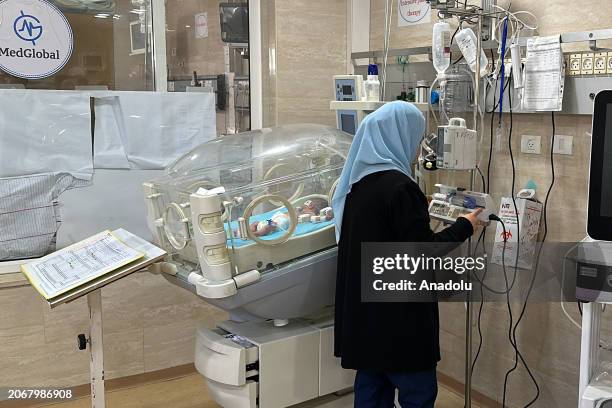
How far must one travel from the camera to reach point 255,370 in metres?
2.49

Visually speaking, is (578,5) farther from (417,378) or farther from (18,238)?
(18,238)

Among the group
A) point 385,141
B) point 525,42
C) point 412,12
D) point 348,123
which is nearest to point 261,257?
point 385,141

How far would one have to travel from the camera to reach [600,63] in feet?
8.22

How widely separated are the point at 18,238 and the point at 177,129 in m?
0.97

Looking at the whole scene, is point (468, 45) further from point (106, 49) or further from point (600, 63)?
point (106, 49)

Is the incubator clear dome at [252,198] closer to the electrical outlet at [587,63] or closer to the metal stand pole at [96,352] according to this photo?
the metal stand pole at [96,352]

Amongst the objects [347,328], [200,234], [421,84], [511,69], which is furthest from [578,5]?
[200,234]

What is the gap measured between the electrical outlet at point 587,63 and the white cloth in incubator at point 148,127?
189 cm

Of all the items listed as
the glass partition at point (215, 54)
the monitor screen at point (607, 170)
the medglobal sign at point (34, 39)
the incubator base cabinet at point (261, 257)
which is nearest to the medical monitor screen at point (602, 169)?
the monitor screen at point (607, 170)

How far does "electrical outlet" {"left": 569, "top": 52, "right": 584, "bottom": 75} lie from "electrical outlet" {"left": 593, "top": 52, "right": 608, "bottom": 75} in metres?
0.06

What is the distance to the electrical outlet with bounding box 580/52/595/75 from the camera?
2535 mm

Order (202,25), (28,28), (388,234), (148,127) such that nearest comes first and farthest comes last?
(388,234), (28,28), (148,127), (202,25)

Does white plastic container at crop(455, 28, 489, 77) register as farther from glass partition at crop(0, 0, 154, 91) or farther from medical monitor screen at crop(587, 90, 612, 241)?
glass partition at crop(0, 0, 154, 91)

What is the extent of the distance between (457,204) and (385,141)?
0.58 m
